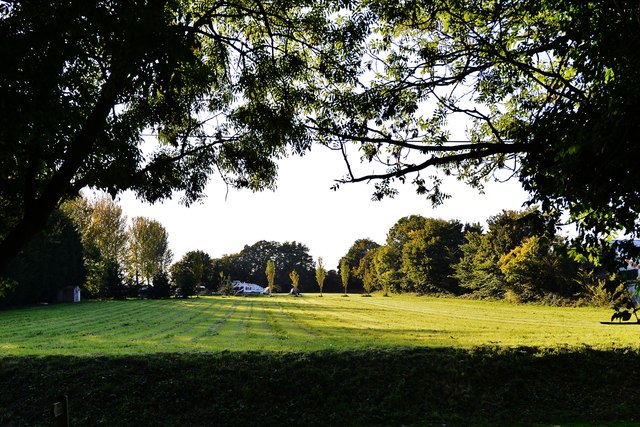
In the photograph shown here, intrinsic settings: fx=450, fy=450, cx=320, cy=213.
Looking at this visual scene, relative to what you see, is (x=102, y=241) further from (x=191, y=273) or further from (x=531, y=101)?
(x=531, y=101)

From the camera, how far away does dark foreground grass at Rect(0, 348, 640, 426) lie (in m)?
8.00

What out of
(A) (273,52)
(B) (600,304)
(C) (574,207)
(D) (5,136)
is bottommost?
(B) (600,304)

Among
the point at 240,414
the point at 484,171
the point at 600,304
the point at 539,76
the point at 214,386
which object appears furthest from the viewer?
the point at 600,304

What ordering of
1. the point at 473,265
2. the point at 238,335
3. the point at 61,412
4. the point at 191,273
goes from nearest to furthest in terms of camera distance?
the point at 61,412, the point at 238,335, the point at 473,265, the point at 191,273

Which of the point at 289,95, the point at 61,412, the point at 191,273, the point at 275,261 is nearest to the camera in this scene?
the point at 61,412

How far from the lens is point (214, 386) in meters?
8.75

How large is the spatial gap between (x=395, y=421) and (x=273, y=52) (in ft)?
22.0

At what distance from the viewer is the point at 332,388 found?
8.75 m

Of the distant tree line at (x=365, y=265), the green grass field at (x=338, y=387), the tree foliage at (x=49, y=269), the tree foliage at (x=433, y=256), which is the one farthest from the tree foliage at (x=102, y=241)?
the green grass field at (x=338, y=387)

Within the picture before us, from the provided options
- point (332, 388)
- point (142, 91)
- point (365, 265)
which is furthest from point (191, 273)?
point (142, 91)

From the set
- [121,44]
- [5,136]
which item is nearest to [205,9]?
[121,44]

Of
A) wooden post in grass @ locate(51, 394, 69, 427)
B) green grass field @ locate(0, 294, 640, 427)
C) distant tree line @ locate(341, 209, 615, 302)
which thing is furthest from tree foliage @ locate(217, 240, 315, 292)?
wooden post in grass @ locate(51, 394, 69, 427)

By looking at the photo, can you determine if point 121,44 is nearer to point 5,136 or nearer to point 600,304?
point 5,136

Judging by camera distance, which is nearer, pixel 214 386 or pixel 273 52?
pixel 273 52
